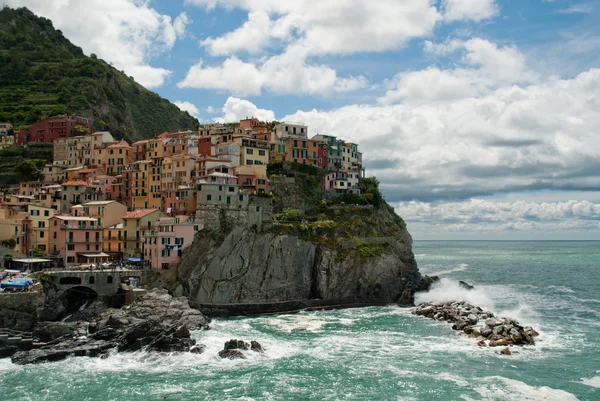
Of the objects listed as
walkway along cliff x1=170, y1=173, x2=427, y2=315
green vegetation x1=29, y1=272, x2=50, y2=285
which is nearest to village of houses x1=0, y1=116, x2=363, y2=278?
walkway along cliff x1=170, y1=173, x2=427, y2=315

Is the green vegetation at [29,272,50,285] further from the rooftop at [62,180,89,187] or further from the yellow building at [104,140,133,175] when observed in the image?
the yellow building at [104,140,133,175]

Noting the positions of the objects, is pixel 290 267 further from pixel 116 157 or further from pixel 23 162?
pixel 23 162

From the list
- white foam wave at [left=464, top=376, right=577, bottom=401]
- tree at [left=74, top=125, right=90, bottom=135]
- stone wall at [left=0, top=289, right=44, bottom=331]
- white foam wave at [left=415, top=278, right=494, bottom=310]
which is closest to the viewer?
white foam wave at [left=464, top=376, right=577, bottom=401]

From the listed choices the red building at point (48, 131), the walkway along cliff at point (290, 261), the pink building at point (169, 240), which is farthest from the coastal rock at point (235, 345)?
the red building at point (48, 131)

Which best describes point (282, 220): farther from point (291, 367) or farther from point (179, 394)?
point (179, 394)

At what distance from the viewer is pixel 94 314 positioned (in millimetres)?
Answer: 61406

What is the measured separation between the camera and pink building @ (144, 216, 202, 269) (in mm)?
70188

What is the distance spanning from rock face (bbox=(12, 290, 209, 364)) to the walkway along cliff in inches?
475

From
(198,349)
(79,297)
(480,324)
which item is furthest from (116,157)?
(480,324)

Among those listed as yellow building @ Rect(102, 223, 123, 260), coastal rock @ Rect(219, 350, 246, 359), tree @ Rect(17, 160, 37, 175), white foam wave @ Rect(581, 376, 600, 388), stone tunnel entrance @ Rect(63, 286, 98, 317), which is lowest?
white foam wave @ Rect(581, 376, 600, 388)

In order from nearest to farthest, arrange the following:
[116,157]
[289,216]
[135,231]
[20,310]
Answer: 1. [20,310]
2. [135,231]
3. [289,216]
4. [116,157]

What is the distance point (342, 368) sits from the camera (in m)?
44.7

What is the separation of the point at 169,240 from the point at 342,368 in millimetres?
34430

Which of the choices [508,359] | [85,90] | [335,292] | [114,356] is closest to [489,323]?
[508,359]
